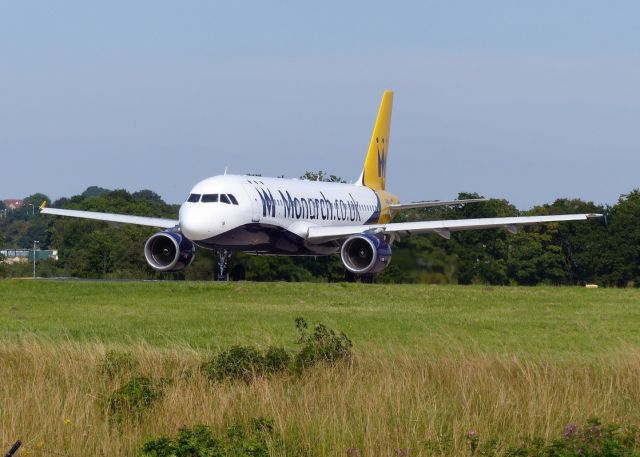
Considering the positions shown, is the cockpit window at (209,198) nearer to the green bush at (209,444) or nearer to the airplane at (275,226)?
the airplane at (275,226)

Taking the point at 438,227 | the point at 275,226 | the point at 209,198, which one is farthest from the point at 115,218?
the point at 438,227

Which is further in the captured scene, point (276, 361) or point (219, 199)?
point (219, 199)

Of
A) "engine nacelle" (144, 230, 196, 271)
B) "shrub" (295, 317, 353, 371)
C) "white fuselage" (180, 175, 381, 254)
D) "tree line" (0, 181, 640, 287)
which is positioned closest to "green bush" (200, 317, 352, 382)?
"shrub" (295, 317, 353, 371)

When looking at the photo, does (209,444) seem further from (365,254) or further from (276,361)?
(365,254)

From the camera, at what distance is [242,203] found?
4150cm

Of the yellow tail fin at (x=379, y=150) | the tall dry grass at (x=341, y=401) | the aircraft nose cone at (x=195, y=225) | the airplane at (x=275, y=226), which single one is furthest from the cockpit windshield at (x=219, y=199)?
the tall dry grass at (x=341, y=401)

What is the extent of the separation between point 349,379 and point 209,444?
10.3ft

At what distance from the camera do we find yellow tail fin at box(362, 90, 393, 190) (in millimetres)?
56906

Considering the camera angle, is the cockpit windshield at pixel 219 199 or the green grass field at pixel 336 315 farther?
the cockpit windshield at pixel 219 199

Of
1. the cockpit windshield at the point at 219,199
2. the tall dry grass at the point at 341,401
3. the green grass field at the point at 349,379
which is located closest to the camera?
the tall dry grass at the point at 341,401

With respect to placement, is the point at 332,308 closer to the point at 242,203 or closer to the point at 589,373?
the point at 589,373

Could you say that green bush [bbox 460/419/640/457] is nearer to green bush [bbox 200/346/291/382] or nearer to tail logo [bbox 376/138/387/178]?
green bush [bbox 200/346/291/382]

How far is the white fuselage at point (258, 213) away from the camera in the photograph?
40656 mm

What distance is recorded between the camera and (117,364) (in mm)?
15414
